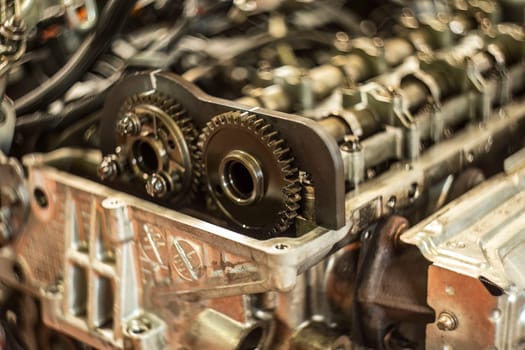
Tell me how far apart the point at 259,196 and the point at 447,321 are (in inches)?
13.7

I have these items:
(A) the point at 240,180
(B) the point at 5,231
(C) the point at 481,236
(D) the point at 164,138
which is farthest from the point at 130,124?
(C) the point at 481,236

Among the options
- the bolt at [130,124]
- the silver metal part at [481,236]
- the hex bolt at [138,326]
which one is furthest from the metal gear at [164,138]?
the silver metal part at [481,236]

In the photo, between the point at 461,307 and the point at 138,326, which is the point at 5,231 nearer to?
the point at 138,326

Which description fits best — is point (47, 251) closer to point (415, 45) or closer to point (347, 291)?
point (347, 291)

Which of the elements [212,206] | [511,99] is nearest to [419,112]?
[511,99]

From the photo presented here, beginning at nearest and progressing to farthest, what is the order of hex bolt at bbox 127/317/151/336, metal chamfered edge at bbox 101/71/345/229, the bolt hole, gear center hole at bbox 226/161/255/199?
metal chamfered edge at bbox 101/71/345/229
gear center hole at bbox 226/161/255/199
hex bolt at bbox 127/317/151/336
the bolt hole

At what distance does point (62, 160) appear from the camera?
157 cm

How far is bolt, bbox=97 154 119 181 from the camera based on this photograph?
1.39 meters

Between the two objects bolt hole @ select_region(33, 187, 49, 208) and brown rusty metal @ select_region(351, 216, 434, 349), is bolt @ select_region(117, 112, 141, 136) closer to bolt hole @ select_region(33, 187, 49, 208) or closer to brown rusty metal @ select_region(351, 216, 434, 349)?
bolt hole @ select_region(33, 187, 49, 208)

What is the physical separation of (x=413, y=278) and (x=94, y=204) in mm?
598

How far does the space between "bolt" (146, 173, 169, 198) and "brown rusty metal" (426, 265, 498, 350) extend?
47cm

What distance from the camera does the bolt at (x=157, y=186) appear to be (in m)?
1.32

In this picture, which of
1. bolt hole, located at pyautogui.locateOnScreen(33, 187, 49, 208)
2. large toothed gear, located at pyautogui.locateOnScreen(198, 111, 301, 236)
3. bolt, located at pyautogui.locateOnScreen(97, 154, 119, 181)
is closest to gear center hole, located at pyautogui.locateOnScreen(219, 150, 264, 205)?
large toothed gear, located at pyautogui.locateOnScreen(198, 111, 301, 236)

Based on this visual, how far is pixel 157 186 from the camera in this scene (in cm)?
132
